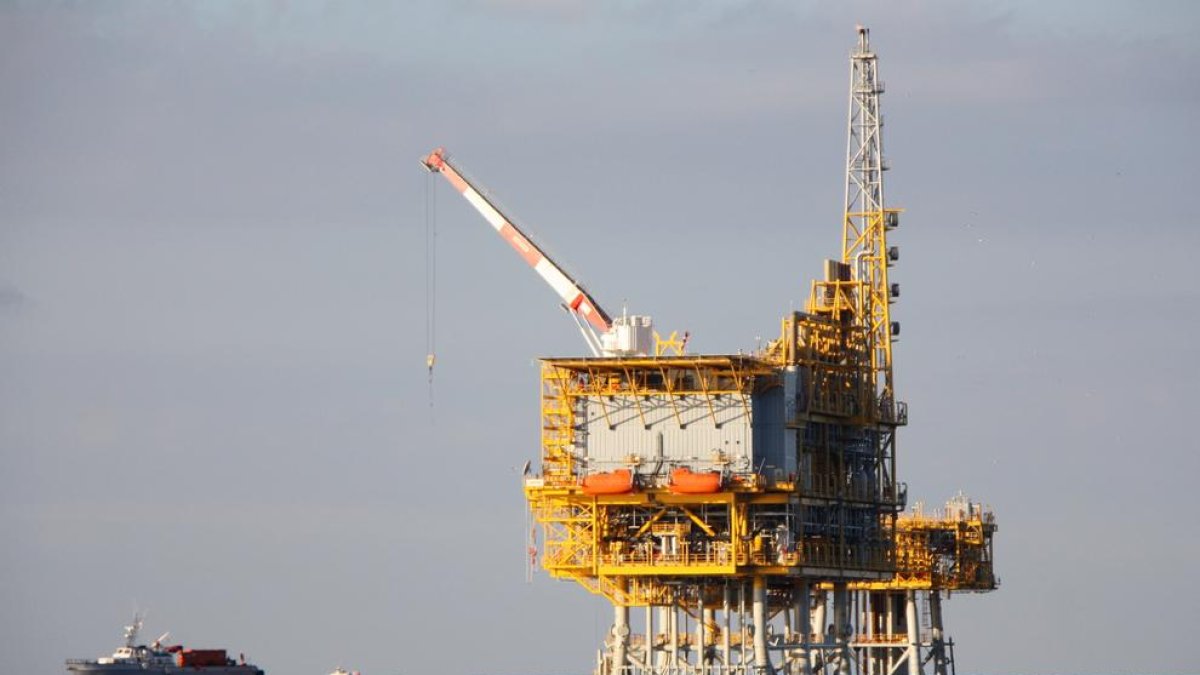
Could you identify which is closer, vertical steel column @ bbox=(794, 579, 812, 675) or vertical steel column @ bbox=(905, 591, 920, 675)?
vertical steel column @ bbox=(794, 579, 812, 675)

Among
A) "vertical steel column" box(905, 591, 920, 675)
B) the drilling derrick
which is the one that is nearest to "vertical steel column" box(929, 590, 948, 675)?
"vertical steel column" box(905, 591, 920, 675)

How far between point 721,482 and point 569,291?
70.2 feet

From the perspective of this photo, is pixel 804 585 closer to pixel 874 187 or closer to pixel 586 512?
pixel 586 512

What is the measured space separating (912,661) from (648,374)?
49.3 metres

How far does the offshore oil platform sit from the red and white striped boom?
160mm

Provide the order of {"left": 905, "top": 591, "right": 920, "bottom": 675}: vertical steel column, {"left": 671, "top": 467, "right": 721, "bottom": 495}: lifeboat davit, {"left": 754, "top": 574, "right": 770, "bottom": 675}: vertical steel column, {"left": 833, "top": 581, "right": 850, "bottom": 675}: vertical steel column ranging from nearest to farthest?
{"left": 671, "top": 467, "right": 721, "bottom": 495}: lifeboat davit
{"left": 754, "top": 574, "right": 770, "bottom": 675}: vertical steel column
{"left": 833, "top": 581, "right": 850, "bottom": 675}: vertical steel column
{"left": 905, "top": 591, "right": 920, "bottom": 675}: vertical steel column

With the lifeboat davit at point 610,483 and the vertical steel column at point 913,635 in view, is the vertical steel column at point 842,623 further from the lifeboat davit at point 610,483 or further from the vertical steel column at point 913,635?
the vertical steel column at point 913,635

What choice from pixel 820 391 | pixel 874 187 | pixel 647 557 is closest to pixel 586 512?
pixel 647 557

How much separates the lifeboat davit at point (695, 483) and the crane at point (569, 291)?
6.90 metres

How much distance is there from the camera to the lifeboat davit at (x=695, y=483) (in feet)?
477

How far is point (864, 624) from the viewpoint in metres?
198

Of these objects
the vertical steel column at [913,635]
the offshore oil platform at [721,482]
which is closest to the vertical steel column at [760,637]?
the offshore oil platform at [721,482]

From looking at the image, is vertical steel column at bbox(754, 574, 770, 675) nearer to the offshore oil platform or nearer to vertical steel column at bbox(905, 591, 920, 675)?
the offshore oil platform

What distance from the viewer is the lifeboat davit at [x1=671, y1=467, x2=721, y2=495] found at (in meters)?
146
